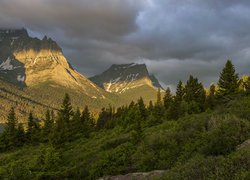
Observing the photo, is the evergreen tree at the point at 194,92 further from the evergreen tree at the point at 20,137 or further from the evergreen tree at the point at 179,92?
the evergreen tree at the point at 20,137

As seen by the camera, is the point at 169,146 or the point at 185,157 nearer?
the point at 185,157

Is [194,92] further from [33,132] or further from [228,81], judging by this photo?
[33,132]

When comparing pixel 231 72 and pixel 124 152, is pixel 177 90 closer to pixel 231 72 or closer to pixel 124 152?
pixel 231 72

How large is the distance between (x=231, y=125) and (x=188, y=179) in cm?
1094

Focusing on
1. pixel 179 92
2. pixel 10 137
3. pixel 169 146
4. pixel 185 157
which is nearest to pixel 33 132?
pixel 10 137

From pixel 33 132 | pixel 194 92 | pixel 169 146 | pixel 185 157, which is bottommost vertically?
pixel 185 157

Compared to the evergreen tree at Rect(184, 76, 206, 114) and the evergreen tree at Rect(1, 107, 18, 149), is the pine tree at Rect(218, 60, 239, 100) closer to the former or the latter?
the evergreen tree at Rect(184, 76, 206, 114)

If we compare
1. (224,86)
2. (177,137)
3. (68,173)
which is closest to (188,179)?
(177,137)

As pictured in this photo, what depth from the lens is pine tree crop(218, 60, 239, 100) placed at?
6312cm

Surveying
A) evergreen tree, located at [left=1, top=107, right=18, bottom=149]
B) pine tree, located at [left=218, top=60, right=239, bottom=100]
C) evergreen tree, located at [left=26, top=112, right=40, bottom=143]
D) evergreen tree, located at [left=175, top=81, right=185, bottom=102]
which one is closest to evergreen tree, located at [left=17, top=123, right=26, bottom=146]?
evergreen tree, located at [left=1, top=107, right=18, bottom=149]

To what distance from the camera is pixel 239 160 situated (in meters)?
10.4

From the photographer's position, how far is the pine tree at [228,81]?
63125 millimetres

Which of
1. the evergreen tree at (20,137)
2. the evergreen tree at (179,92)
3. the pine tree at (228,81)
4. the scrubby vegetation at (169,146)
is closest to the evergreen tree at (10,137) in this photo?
the scrubby vegetation at (169,146)

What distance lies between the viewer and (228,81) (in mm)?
63688
